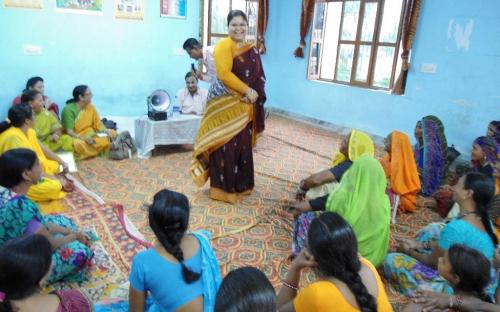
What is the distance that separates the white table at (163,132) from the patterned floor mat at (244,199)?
0.18 metres

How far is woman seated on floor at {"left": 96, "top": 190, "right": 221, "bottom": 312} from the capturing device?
1414mm

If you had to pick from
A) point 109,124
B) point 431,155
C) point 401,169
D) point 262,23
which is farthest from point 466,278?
point 262,23

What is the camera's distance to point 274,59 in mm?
7523

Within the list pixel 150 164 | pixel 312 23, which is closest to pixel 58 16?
pixel 150 164

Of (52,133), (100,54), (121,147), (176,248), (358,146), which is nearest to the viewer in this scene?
(176,248)

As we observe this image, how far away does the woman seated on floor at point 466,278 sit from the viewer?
1.58 m

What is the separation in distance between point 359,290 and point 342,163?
1.52 metres

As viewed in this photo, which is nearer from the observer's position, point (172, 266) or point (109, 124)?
point (172, 266)

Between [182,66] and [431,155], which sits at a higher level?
[182,66]

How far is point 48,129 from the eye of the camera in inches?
162

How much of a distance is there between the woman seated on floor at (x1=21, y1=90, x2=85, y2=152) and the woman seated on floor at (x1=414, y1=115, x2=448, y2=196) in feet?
12.0

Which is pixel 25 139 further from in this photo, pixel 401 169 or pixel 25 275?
pixel 401 169

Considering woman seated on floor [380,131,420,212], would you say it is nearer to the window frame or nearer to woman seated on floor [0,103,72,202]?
the window frame

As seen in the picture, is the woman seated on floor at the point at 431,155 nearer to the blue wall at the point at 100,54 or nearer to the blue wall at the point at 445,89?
the blue wall at the point at 445,89
